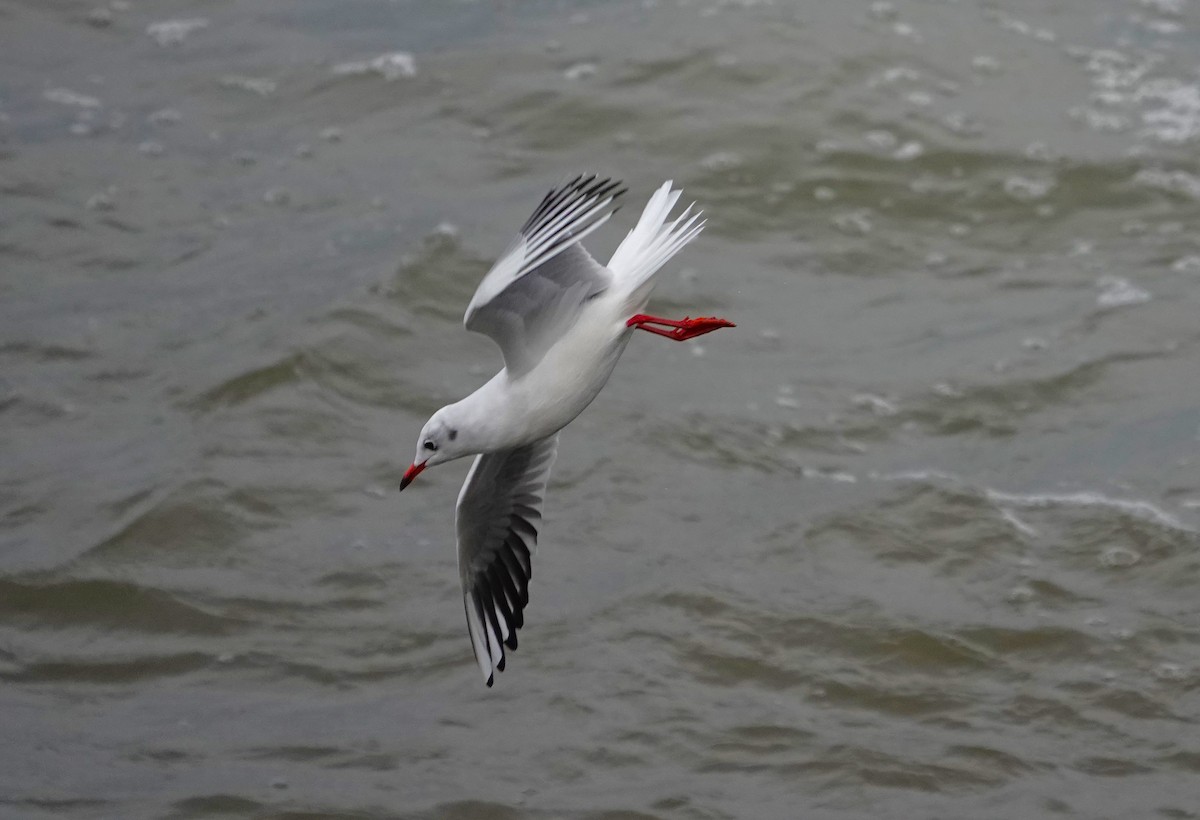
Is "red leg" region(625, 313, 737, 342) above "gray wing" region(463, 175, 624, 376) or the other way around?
the other way around

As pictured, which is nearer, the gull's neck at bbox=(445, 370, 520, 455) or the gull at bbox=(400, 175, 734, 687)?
the gull at bbox=(400, 175, 734, 687)

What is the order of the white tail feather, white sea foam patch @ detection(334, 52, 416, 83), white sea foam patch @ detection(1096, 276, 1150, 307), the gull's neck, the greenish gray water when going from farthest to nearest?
1. white sea foam patch @ detection(334, 52, 416, 83)
2. white sea foam patch @ detection(1096, 276, 1150, 307)
3. the greenish gray water
4. the gull's neck
5. the white tail feather

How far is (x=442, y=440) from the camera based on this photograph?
4.84 metres

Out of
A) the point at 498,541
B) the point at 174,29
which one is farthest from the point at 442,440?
the point at 174,29

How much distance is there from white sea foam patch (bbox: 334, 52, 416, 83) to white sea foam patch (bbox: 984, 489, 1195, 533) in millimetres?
5144

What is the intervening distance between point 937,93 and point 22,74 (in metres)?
5.78

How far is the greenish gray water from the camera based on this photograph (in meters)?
6.02

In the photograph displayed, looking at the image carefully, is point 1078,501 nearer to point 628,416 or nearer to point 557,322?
point 628,416

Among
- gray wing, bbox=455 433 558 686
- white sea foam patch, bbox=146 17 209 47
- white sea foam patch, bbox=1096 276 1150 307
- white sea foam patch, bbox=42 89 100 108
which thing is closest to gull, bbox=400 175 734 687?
gray wing, bbox=455 433 558 686

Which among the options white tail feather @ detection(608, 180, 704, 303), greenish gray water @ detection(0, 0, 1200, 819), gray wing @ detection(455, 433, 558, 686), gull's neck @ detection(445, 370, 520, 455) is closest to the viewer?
white tail feather @ detection(608, 180, 704, 303)

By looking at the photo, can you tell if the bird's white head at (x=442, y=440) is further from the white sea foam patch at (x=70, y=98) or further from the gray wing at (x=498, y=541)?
the white sea foam patch at (x=70, y=98)

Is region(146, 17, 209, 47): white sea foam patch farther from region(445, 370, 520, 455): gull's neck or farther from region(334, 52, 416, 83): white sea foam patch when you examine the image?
region(445, 370, 520, 455): gull's neck

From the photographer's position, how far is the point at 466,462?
309 inches

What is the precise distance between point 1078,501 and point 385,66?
556 cm
